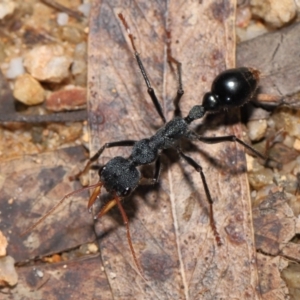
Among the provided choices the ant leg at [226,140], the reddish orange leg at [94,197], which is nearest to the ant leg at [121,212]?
the reddish orange leg at [94,197]

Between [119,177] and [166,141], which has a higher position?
[166,141]

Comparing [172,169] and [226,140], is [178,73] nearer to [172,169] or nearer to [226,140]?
[226,140]

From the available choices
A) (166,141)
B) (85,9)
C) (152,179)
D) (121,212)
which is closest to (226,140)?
(166,141)

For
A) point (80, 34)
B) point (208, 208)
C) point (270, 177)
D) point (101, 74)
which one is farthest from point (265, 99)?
point (80, 34)

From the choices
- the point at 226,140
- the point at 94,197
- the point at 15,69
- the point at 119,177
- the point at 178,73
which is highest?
the point at 15,69

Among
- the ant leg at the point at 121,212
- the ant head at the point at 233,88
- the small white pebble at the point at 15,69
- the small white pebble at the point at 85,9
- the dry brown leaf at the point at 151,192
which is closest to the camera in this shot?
the ant leg at the point at 121,212

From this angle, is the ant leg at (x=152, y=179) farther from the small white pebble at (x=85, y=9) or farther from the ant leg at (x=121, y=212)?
the small white pebble at (x=85, y=9)

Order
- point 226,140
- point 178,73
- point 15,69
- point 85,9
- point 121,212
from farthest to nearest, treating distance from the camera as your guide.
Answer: point 85,9 < point 15,69 < point 178,73 < point 226,140 < point 121,212
